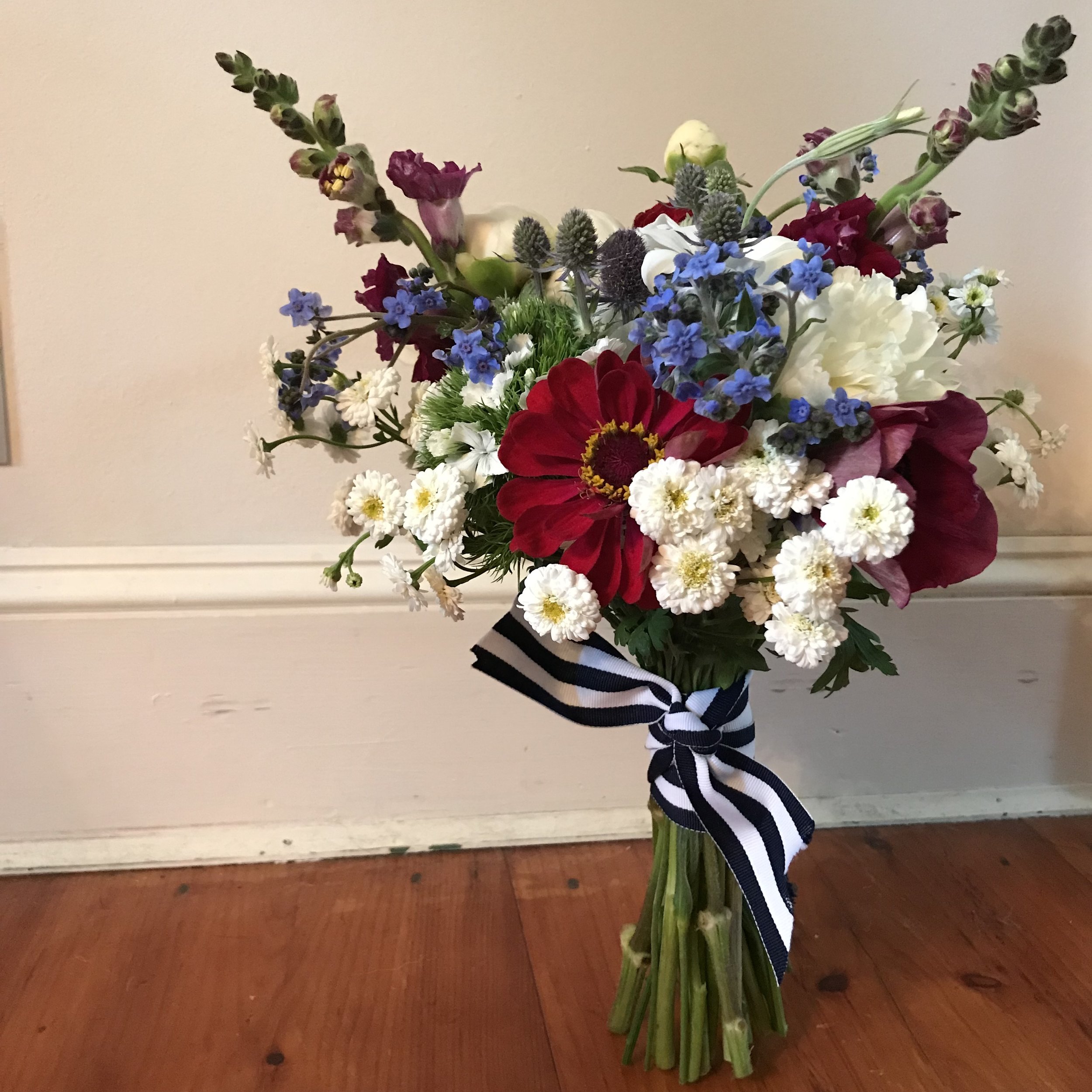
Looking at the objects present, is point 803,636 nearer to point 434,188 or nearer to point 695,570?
point 695,570

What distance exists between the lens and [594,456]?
1.40 ft

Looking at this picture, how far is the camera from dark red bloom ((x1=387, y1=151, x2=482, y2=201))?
0.48m

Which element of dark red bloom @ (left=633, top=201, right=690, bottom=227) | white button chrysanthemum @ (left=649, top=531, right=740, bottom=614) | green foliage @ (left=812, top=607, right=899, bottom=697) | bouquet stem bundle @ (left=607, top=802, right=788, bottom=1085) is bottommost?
bouquet stem bundle @ (left=607, top=802, right=788, bottom=1085)

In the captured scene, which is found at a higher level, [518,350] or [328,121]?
[328,121]

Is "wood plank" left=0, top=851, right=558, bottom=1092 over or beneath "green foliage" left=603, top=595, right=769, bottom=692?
beneath

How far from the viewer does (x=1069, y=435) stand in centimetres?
88

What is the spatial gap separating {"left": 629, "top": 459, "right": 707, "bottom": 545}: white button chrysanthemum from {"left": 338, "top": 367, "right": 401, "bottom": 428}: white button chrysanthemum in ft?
0.53

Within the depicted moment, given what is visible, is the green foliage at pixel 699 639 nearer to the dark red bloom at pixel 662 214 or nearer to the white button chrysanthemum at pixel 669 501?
the white button chrysanthemum at pixel 669 501

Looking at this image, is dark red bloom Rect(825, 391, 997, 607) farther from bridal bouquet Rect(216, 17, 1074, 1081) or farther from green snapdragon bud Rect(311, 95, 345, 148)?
green snapdragon bud Rect(311, 95, 345, 148)

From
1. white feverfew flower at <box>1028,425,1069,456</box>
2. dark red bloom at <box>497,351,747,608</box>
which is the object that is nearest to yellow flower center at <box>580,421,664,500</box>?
dark red bloom at <box>497,351,747,608</box>

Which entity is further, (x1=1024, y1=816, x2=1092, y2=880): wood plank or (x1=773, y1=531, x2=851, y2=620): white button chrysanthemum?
(x1=1024, y1=816, x2=1092, y2=880): wood plank

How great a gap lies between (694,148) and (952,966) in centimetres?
65

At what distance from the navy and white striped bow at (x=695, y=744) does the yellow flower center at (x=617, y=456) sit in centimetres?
14

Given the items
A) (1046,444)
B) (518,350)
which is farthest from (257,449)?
(1046,444)
